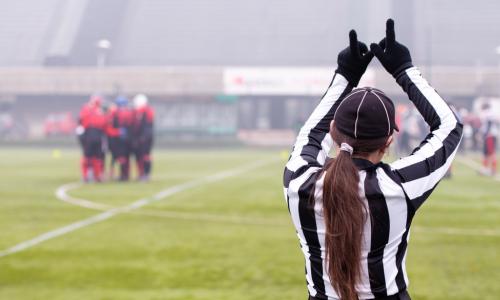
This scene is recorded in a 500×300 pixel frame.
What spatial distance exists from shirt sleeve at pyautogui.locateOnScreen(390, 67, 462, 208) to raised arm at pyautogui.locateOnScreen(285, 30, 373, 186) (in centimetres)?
17

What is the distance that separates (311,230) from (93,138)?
15.1 m

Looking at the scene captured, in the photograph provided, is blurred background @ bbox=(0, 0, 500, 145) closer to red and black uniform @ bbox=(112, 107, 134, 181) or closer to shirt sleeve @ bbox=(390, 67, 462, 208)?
red and black uniform @ bbox=(112, 107, 134, 181)

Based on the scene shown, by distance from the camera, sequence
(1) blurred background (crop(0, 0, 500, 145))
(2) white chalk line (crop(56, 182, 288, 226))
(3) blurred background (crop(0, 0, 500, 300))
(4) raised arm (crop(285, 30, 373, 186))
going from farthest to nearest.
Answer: (1) blurred background (crop(0, 0, 500, 145)) < (2) white chalk line (crop(56, 182, 288, 226)) < (3) blurred background (crop(0, 0, 500, 300)) < (4) raised arm (crop(285, 30, 373, 186))

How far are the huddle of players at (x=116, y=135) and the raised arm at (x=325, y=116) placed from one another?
14770 mm

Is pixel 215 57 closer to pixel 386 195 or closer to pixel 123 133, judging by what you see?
pixel 123 133

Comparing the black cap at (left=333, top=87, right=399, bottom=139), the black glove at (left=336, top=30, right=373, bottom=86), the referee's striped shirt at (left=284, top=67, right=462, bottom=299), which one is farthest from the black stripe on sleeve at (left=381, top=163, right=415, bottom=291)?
the black glove at (left=336, top=30, right=373, bottom=86)

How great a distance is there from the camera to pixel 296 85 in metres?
46.8

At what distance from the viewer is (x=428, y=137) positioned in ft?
9.28

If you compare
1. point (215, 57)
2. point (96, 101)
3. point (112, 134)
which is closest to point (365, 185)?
point (96, 101)

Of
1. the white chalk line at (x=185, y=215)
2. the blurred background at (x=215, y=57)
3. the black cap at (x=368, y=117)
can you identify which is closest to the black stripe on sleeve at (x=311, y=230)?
the black cap at (x=368, y=117)

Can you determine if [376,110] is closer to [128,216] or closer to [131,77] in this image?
[128,216]

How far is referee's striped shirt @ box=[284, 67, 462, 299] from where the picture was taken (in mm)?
2693

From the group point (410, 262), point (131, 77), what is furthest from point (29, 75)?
point (410, 262)

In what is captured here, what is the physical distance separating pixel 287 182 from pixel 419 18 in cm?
5580
